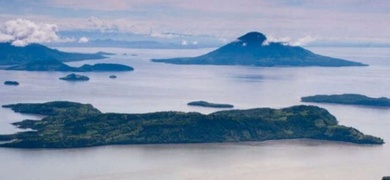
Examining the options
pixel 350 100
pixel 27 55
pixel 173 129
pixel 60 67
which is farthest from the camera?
pixel 27 55

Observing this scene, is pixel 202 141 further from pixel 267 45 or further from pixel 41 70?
pixel 267 45

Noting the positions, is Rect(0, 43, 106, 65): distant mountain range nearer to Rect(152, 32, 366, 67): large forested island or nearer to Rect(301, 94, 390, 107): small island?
Rect(152, 32, 366, 67): large forested island

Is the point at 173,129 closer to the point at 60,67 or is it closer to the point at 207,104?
the point at 207,104

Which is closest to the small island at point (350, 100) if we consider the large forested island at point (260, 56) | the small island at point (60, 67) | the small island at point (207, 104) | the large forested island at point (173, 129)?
the small island at point (207, 104)

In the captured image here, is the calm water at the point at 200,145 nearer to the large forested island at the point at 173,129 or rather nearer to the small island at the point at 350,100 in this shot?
the large forested island at the point at 173,129

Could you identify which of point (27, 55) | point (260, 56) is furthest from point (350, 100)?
point (27, 55)
